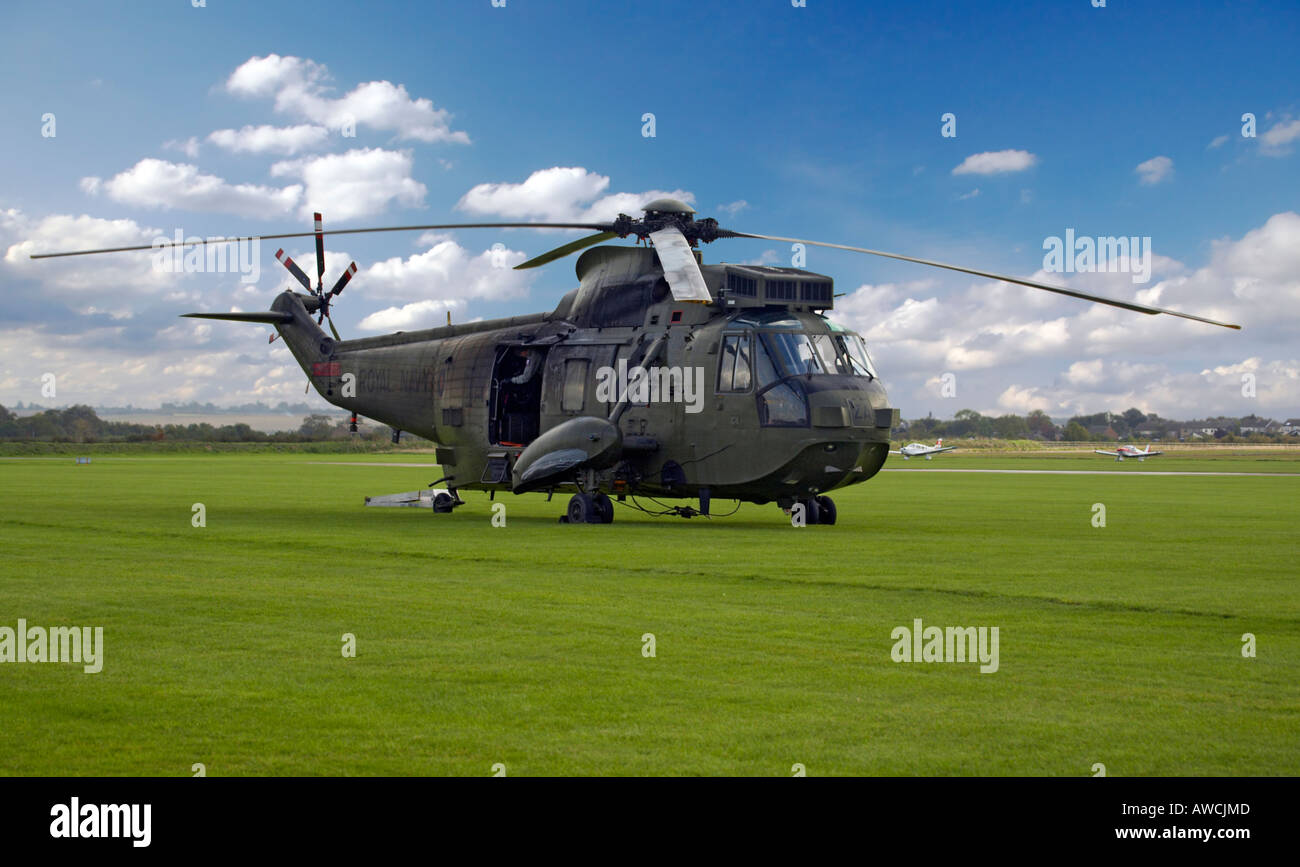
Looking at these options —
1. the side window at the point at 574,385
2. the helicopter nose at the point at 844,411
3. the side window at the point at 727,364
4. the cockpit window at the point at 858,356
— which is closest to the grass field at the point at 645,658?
the helicopter nose at the point at 844,411

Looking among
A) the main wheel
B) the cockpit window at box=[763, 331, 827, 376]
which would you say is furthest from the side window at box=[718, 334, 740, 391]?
the main wheel

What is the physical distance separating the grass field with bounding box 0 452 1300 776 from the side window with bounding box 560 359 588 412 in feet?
16.7

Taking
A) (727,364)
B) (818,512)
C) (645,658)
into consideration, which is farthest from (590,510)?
(645,658)

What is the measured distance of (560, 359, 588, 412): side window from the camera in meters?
28.4

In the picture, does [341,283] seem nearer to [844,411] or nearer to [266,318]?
[266,318]

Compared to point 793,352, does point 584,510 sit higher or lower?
lower

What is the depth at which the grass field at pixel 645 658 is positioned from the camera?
303 inches

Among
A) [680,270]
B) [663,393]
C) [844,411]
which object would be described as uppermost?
[680,270]

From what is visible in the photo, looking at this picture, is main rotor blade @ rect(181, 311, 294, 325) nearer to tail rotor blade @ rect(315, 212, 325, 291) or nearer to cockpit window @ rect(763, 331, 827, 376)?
tail rotor blade @ rect(315, 212, 325, 291)

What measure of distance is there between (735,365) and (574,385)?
4602 millimetres

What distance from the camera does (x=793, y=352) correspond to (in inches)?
997
